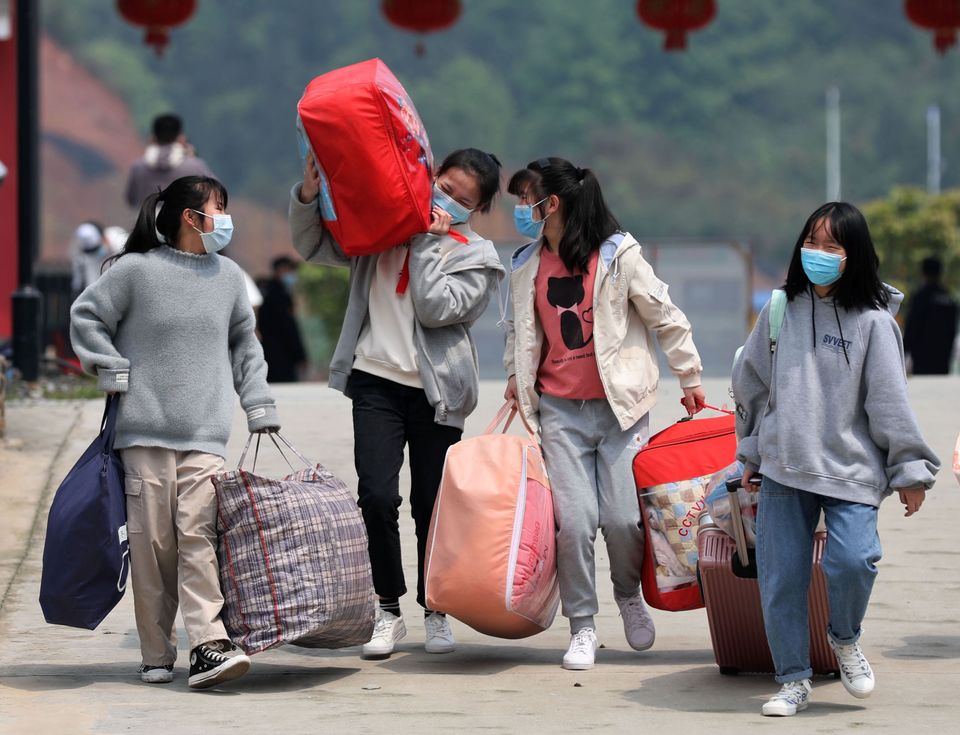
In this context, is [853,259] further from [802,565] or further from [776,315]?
[802,565]

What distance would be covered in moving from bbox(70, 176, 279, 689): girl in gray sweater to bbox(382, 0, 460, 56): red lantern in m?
11.3

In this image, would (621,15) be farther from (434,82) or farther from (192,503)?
(192,503)

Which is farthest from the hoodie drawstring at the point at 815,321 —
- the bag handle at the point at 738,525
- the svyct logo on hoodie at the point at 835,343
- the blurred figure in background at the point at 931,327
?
the blurred figure in background at the point at 931,327

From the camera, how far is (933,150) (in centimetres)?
6481

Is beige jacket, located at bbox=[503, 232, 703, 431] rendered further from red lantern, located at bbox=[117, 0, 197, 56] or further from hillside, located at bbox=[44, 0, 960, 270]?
hillside, located at bbox=[44, 0, 960, 270]

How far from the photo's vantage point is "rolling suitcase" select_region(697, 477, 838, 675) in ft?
16.3

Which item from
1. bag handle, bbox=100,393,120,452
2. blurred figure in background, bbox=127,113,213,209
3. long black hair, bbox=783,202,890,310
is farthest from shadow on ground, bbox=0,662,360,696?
blurred figure in background, bbox=127,113,213,209

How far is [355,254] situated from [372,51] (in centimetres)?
6304

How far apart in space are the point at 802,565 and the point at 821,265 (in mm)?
793

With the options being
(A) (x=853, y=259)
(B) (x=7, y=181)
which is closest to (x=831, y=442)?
(A) (x=853, y=259)

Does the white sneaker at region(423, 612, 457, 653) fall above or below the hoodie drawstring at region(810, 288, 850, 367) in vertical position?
below

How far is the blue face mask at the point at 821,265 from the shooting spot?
15.3ft

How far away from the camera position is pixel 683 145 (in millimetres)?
66062

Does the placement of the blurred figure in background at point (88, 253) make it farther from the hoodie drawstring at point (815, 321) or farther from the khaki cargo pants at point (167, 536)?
the hoodie drawstring at point (815, 321)
